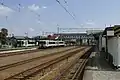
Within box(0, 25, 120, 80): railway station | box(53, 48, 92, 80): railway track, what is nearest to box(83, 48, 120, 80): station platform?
box(0, 25, 120, 80): railway station

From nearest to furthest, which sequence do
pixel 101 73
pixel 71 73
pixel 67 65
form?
pixel 101 73 < pixel 71 73 < pixel 67 65

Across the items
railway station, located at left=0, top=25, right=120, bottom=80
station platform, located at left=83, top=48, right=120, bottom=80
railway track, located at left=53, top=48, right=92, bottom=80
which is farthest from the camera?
railway station, located at left=0, top=25, right=120, bottom=80

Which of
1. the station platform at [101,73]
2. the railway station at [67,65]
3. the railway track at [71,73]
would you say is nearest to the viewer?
the station platform at [101,73]

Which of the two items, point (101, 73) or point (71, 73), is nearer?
point (101, 73)

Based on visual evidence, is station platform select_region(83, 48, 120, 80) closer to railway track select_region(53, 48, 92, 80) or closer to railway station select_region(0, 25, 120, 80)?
railway station select_region(0, 25, 120, 80)

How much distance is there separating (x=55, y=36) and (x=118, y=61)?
10590 cm

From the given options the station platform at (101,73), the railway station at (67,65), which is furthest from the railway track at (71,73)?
the station platform at (101,73)

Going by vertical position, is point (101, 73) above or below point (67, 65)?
above

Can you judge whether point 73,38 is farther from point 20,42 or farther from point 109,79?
point 109,79

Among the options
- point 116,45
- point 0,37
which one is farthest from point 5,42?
point 116,45

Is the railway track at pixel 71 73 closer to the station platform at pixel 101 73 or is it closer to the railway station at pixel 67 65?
the railway station at pixel 67 65

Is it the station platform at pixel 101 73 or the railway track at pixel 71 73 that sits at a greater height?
the station platform at pixel 101 73

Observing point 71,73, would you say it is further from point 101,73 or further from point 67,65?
point 67,65

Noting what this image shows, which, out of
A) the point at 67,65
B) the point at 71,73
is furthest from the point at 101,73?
the point at 67,65
